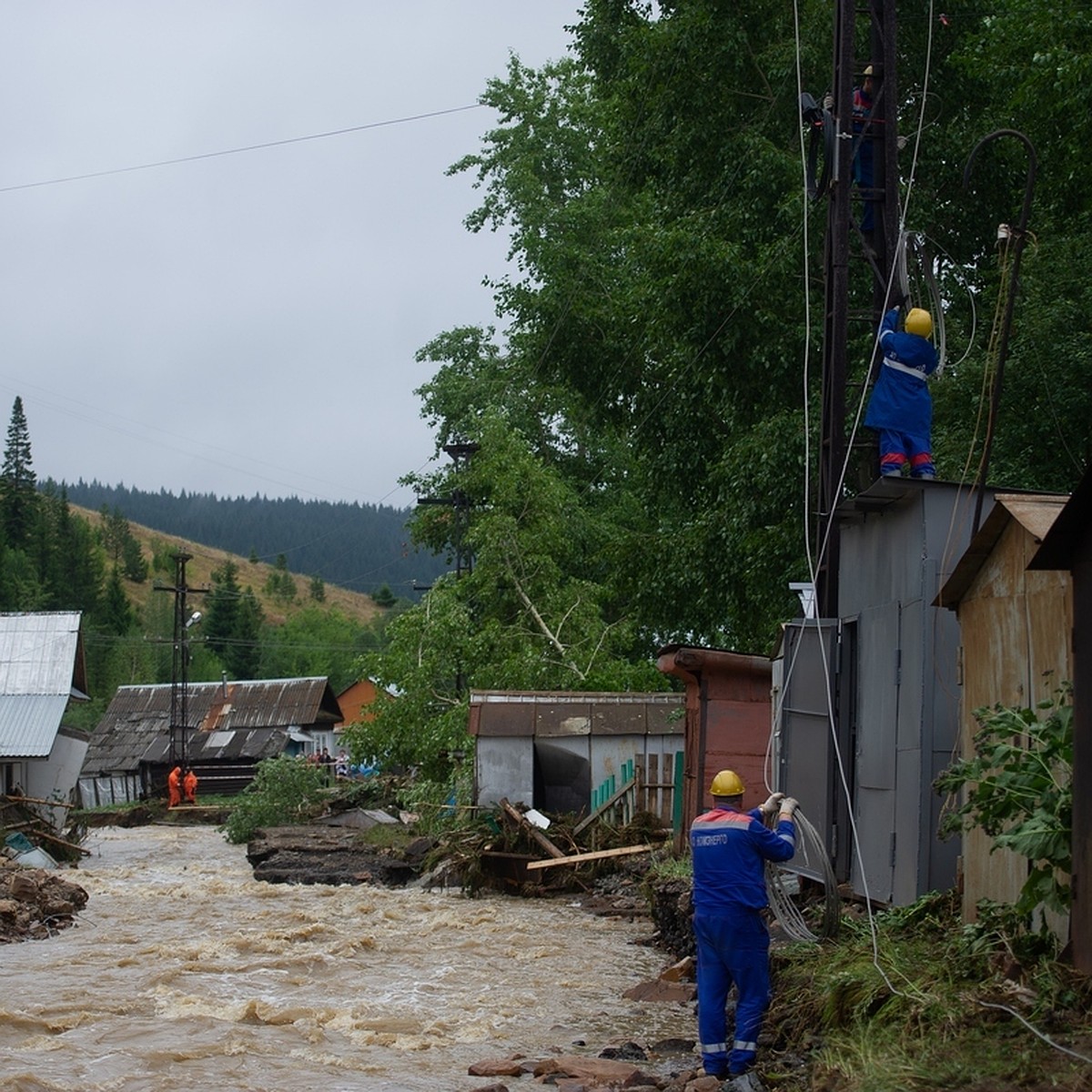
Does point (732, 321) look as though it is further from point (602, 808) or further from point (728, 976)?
point (728, 976)

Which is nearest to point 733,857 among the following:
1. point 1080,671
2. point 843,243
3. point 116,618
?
point 1080,671

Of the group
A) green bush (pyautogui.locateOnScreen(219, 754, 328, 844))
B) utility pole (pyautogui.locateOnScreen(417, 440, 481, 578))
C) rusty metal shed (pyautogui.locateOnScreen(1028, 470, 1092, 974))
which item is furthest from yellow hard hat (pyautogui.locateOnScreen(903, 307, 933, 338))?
green bush (pyautogui.locateOnScreen(219, 754, 328, 844))

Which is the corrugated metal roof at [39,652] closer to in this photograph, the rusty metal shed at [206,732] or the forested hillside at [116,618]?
the rusty metal shed at [206,732]

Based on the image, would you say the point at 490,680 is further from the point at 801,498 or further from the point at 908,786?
the point at 908,786

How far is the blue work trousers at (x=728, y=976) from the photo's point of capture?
28.3ft

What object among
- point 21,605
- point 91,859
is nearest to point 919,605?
point 91,859

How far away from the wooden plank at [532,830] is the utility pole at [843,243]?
30.6 feet

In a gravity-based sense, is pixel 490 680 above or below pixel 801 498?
below

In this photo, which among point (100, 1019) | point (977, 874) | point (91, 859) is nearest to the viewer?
point (977, 874)

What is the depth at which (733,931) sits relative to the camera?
28.7 feet

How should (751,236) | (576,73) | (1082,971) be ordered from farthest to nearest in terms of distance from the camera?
(576,73) < (751,236) < (1082,971)

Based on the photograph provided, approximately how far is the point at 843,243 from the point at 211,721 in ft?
191

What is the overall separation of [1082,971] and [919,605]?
384 cm

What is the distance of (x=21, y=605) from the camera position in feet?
305
